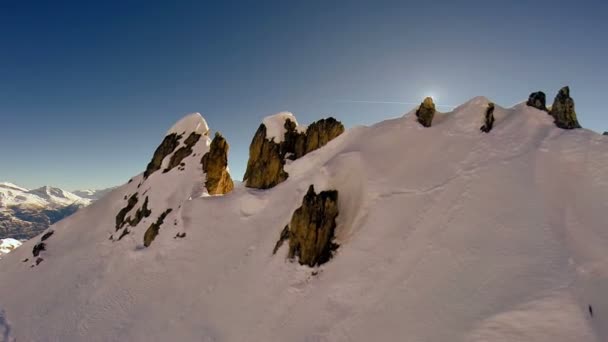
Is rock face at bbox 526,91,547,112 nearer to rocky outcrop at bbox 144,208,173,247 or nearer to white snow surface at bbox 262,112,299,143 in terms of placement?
white snow surface at bbox 262,112,299,143

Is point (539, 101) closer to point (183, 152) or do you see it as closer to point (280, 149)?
point (280, 149)

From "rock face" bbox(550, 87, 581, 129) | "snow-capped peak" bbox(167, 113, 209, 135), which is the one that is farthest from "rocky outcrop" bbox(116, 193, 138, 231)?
"rock face" bbox(550, 87, 581, 129)

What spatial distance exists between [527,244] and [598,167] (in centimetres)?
894

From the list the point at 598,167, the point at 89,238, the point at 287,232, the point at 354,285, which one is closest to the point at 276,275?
the point at 287,232

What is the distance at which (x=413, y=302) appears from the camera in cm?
1525

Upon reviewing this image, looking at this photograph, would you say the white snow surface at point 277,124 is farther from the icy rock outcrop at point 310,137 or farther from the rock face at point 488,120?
the rock face at point 488,120

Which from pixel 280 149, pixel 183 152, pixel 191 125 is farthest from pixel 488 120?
pixel 191 125

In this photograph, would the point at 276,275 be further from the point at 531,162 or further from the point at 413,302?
the point at 531,162

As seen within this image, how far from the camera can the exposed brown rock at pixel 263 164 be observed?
131 ft

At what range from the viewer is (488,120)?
84.4ft

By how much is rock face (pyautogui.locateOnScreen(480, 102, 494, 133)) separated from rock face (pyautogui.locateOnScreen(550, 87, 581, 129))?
4.61 meters

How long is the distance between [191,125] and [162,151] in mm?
7537

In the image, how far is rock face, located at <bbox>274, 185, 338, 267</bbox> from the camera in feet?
74.9

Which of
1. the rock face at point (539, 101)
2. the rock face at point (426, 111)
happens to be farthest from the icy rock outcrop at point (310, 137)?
the rock face at point (539, 101)
